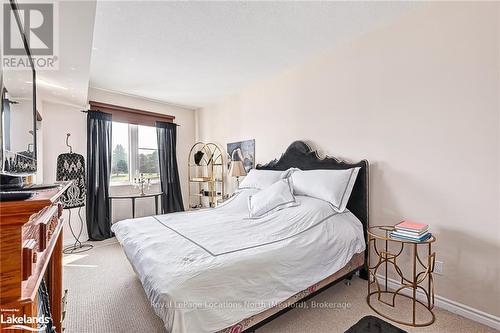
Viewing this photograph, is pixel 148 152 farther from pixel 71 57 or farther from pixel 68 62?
pixel 71 57

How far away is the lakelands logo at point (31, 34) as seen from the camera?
3.88ft

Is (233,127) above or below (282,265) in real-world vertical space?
above

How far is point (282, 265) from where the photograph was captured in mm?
1688

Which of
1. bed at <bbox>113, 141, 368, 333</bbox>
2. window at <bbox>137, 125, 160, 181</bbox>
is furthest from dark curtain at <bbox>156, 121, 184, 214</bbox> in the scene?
bed at <bbox>113, 141, 368, 333</bbox>

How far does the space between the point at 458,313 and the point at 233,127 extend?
374 centimetres

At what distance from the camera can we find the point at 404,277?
7.51 ft

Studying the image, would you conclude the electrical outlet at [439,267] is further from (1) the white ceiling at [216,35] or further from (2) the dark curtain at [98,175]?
(2) the dark curtain at [98,175]

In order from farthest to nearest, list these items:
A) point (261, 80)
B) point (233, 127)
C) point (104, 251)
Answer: point (233, 127) → point (261, 80) → point (104, 251)

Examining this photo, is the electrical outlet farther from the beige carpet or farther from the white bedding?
the white bedding

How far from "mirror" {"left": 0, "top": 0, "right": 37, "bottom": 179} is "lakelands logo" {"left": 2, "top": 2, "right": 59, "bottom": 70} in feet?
0.06

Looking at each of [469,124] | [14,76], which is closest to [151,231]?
[14,76]

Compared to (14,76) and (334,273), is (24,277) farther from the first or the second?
(334,273)

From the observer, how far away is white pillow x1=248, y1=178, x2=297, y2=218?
256 centimetres

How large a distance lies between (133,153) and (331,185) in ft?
12.2
